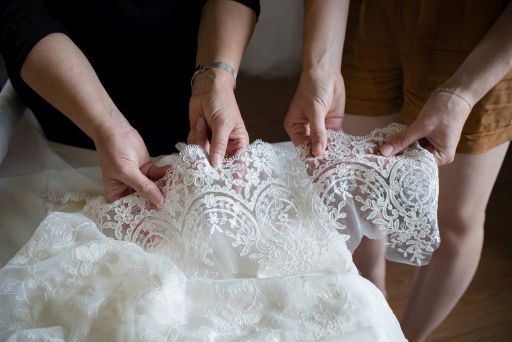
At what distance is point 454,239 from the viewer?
1.12m

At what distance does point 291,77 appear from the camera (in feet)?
7.62

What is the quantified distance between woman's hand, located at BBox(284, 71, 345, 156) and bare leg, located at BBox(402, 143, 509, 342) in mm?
264

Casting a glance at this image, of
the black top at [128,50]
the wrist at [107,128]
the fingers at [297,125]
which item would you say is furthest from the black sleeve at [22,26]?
the fingers at [297,125]

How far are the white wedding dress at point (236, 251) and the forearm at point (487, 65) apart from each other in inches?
5.7

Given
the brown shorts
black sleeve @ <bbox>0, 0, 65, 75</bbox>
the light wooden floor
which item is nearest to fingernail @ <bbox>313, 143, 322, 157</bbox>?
the brown shorts

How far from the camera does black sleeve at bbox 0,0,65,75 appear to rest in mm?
863

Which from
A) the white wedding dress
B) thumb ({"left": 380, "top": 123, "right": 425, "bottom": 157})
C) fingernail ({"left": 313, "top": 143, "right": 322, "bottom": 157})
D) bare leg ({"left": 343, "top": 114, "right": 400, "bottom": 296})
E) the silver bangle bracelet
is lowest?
bare leg ({"left": 343, "top": 114, "right": 400, "bottom": 296})

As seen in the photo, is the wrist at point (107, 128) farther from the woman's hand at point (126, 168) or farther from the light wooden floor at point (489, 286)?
the light wooden floor at point (489, 286)

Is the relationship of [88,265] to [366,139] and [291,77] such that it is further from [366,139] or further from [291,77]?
[291,77]

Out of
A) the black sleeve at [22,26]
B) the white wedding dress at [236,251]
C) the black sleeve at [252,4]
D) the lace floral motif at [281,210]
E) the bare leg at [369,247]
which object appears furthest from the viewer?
the bare leg at [369,247]

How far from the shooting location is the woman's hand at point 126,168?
0.79 meters

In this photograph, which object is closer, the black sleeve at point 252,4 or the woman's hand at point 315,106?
the woman's hand at point 315,106

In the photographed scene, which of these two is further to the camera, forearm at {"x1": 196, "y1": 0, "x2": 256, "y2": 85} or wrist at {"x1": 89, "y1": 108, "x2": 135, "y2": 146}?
forearm at {"x1": 196, "y1": 0, "x2": 256, "y2": 85}

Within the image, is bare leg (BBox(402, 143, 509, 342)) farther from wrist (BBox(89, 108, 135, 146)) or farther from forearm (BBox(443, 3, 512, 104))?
wrist (BBox(89, 108, 135, 146))
